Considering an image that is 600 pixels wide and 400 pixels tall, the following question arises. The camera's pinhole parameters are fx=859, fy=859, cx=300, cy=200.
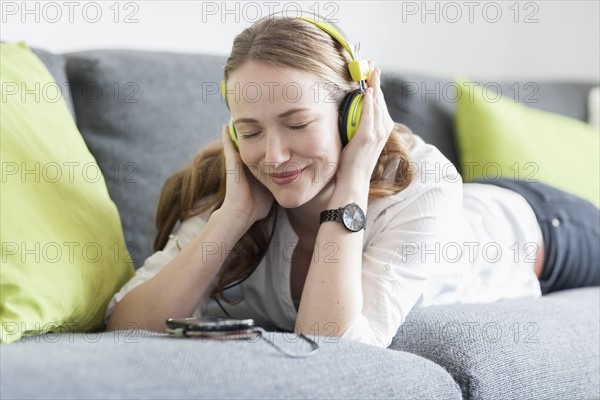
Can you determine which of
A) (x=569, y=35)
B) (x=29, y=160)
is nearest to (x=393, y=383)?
(x=29, y=160)

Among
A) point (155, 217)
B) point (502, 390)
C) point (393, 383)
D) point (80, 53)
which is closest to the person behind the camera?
point (393, 383)

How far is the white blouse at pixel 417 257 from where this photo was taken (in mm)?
1433

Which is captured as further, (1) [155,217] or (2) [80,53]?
(2) [80,53]

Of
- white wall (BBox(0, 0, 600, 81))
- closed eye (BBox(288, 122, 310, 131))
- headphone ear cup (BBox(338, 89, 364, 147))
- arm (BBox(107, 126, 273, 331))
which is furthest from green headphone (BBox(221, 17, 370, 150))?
white wall (BBox(0, 0, 600, 81))

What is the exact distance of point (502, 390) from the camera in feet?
4.20

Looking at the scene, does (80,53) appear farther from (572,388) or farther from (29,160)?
(572,388)

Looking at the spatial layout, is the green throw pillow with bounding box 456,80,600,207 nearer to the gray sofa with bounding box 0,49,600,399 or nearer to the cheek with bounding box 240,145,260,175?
the gray sofa with bounding box 0,49,600,399

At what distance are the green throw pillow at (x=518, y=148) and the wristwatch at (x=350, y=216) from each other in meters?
0.93

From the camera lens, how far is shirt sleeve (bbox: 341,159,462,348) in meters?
1.38

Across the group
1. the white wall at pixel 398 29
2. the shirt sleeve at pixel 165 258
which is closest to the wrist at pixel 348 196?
the shirt sleeve at pixel 165 258

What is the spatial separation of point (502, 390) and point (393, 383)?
268mm

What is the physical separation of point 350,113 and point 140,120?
0.59m

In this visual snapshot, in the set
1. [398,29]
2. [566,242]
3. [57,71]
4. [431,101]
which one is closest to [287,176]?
[57,71]

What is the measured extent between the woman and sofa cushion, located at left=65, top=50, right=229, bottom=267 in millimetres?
165
